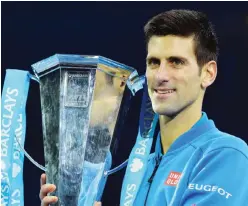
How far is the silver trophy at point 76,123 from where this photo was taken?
1.22 metres

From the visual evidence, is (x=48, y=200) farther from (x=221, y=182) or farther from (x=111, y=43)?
(x=111, y=43)

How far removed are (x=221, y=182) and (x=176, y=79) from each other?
0.26 m

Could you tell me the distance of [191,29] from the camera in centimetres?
112

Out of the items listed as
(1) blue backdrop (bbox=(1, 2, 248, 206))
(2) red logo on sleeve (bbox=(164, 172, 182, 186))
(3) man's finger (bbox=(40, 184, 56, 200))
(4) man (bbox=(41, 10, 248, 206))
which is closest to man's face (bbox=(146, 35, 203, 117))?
(4) man (bbox=(41, 10, 248, 206))

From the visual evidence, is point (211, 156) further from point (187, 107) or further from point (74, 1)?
point (74, 1)

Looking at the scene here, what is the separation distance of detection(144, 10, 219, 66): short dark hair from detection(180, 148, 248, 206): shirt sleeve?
253mm

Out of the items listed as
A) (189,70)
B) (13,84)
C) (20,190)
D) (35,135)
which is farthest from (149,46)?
(35,135)

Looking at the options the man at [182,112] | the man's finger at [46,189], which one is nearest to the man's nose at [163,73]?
the man at [182,112]

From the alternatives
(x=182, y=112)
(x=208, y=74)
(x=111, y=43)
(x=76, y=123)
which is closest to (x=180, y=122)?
(x=182, y=112)

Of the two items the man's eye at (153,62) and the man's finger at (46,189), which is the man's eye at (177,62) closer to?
the man's eye at (153,62)

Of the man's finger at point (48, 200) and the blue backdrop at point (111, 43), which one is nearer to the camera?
the man's finger at point (48, 200)

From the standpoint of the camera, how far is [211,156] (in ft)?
3.25

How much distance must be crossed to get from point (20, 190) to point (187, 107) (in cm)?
113

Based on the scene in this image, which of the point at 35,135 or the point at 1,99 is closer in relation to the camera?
the point at 1,99
